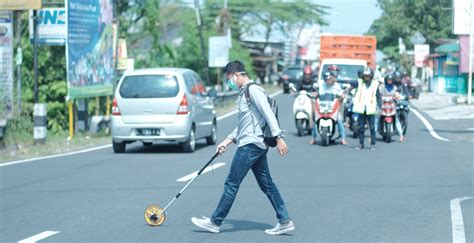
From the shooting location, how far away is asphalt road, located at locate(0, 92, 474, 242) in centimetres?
910

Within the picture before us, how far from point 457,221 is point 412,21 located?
48962 millimetres

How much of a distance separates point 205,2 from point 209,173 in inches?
2372

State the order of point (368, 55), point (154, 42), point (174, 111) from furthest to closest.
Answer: point (154, 42)
point (368, 55)
point (174, 111)

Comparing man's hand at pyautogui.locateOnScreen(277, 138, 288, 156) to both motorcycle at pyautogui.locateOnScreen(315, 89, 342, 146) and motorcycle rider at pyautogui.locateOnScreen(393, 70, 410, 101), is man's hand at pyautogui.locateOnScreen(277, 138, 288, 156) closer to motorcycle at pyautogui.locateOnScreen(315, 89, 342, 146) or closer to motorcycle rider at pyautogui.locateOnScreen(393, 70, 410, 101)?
motorcycle at pyautogui.locateOnScreen(315, 89, 342, 146)

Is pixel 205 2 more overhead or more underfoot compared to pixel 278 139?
more overhead

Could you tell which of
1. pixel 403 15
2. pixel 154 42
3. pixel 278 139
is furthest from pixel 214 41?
pixel 278 139

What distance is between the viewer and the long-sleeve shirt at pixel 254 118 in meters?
8.66

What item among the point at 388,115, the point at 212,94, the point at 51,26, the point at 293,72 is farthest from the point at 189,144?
the point at 293,72

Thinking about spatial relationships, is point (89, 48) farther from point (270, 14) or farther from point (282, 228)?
point (270, 14)

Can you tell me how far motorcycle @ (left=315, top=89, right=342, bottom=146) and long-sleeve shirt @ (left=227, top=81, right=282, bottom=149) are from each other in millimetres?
10563

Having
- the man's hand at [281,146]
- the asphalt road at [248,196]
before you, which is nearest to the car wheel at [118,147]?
the asphalt road at [248,196]

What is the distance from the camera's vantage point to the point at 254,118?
8.80m

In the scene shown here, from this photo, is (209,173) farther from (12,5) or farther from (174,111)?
(12,5)

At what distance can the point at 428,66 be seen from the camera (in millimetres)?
66250
